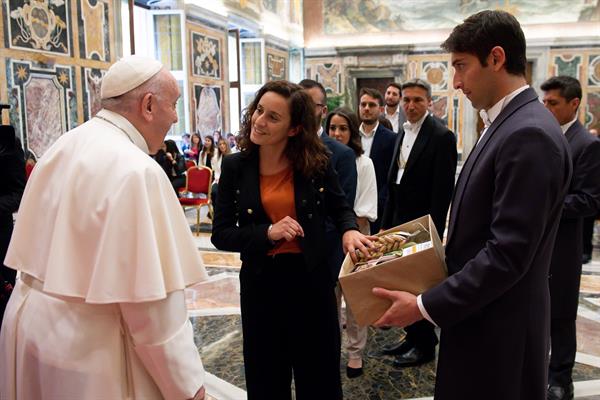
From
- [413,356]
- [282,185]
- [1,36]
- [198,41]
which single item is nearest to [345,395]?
[413,356]

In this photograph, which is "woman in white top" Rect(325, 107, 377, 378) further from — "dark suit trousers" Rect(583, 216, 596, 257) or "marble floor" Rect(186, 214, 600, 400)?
"dark suit trousers" Rect(583, 216, 596, 257)

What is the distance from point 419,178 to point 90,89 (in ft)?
22.7

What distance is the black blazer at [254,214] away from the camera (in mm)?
2318

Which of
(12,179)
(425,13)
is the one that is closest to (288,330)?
(12,179)

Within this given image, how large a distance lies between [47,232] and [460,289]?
1290 millimetres

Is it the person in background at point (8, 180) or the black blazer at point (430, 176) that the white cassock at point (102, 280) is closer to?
the person in background at point (8, 180)

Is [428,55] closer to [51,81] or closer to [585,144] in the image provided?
[51,81]

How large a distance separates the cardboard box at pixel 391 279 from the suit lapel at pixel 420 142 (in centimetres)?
178

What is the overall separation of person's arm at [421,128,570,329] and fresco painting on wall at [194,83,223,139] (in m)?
11.1

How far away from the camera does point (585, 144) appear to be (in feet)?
10.1

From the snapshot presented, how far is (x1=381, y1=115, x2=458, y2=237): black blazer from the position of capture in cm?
351

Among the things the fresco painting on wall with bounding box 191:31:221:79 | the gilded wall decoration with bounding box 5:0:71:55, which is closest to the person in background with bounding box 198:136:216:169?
the fresco painting on wall with bounding box 191:31:221:79

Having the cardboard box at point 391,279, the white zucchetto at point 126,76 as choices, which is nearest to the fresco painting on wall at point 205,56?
the white zucchetto at point 126,76

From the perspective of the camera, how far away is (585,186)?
9.78ft
